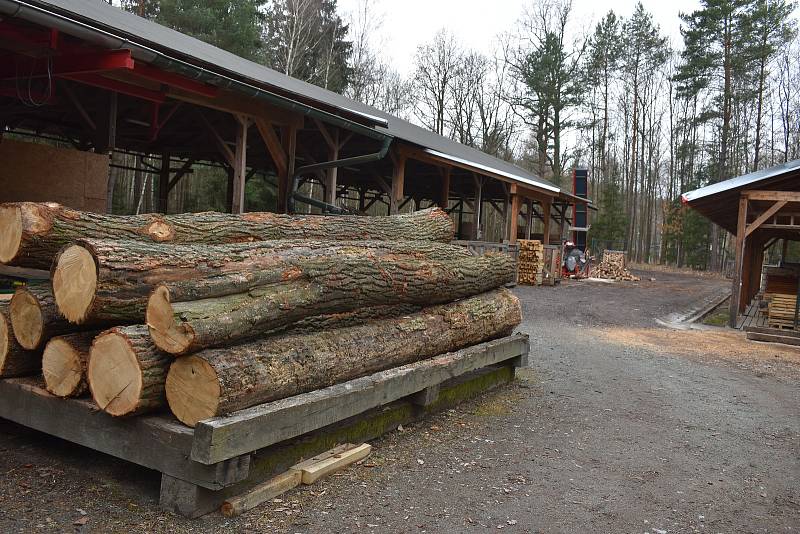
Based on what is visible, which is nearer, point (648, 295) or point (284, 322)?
point (284, 322)

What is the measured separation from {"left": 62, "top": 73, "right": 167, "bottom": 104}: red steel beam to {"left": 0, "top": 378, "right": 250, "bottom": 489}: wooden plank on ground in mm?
4717

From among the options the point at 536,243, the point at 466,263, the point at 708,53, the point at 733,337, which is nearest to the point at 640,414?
the point at 466,263

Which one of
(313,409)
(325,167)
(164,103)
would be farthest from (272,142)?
(313,409)

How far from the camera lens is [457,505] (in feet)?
11.7

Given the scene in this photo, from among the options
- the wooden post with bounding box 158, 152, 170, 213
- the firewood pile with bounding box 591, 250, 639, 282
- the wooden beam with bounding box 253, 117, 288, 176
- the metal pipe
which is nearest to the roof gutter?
the wooden beam with bounding box 253, 117, 288, 176

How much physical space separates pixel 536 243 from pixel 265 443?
659 inches

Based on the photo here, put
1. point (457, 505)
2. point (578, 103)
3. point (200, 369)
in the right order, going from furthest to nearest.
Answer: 1. point (578, 103)
2. point (457, 505)
3. point (200, 369)

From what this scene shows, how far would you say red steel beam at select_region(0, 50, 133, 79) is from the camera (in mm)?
6375

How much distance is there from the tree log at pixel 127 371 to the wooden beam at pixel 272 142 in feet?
22.6

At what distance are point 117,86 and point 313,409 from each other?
6071 mm

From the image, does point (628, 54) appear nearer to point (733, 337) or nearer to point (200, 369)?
point (733, 337)

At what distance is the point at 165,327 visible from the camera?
125 inches

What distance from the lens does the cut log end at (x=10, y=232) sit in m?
3.50

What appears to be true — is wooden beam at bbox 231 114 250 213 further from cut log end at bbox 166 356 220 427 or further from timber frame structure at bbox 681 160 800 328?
timber frame structure at bbox 681 160 800 328
